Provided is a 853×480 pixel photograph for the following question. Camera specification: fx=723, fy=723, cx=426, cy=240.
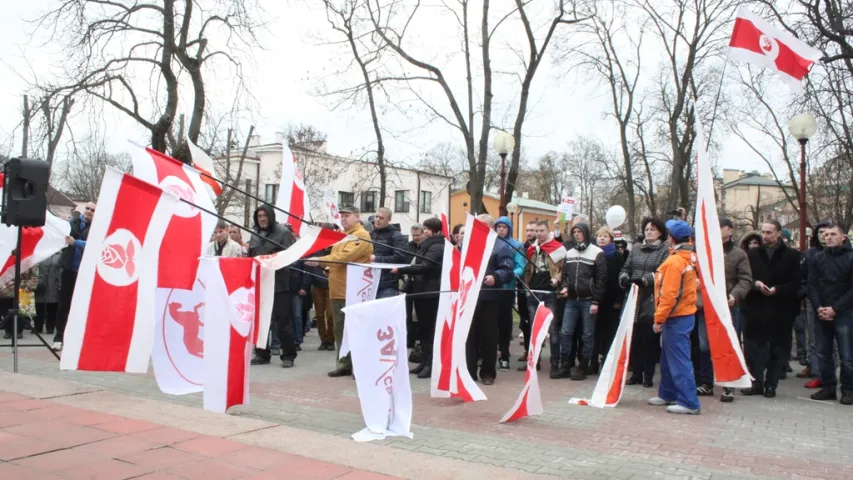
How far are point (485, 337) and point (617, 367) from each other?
157 cm

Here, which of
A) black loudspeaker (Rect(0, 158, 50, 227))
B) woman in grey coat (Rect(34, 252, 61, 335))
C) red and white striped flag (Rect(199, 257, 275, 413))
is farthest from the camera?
woman in grey coat (Rect(34, 252, 61, 335))

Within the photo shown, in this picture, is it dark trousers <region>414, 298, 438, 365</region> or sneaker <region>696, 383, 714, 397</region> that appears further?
dark trousers <region>414, 298, 438, 365</region>

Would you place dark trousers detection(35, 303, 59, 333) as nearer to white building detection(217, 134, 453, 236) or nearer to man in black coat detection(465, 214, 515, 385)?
man in black coat detection(465, 214, 515, 385)

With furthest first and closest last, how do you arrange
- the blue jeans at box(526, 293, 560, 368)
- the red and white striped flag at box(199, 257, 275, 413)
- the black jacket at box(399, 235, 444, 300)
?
the blue jeans at box(526, 293, 560, 368) → the black jacket at box(399, 235, 444, 300) → the red and white striped flag at box(199, 257, 275, 413)

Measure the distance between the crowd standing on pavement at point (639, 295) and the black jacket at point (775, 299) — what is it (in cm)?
1

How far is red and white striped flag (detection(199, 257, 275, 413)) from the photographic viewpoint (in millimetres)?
5402

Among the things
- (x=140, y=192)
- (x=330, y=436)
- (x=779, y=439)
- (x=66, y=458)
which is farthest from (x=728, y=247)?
(x=66, y=458)

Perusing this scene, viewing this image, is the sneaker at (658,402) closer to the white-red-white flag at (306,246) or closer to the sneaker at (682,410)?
the sneaker at (682,410)

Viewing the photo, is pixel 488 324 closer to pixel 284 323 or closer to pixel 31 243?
pixel 284 323

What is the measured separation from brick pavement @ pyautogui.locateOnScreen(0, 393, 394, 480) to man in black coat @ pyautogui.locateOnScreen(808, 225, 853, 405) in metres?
5.36

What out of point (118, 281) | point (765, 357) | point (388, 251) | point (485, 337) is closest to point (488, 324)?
point (485, 337)

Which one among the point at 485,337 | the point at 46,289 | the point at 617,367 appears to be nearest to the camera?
the point at 617,367

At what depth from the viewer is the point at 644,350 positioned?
8195 mm

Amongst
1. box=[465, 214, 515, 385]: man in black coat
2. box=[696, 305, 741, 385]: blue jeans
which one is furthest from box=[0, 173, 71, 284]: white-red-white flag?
box=[696, 305, 741, 385]: blue jeans
